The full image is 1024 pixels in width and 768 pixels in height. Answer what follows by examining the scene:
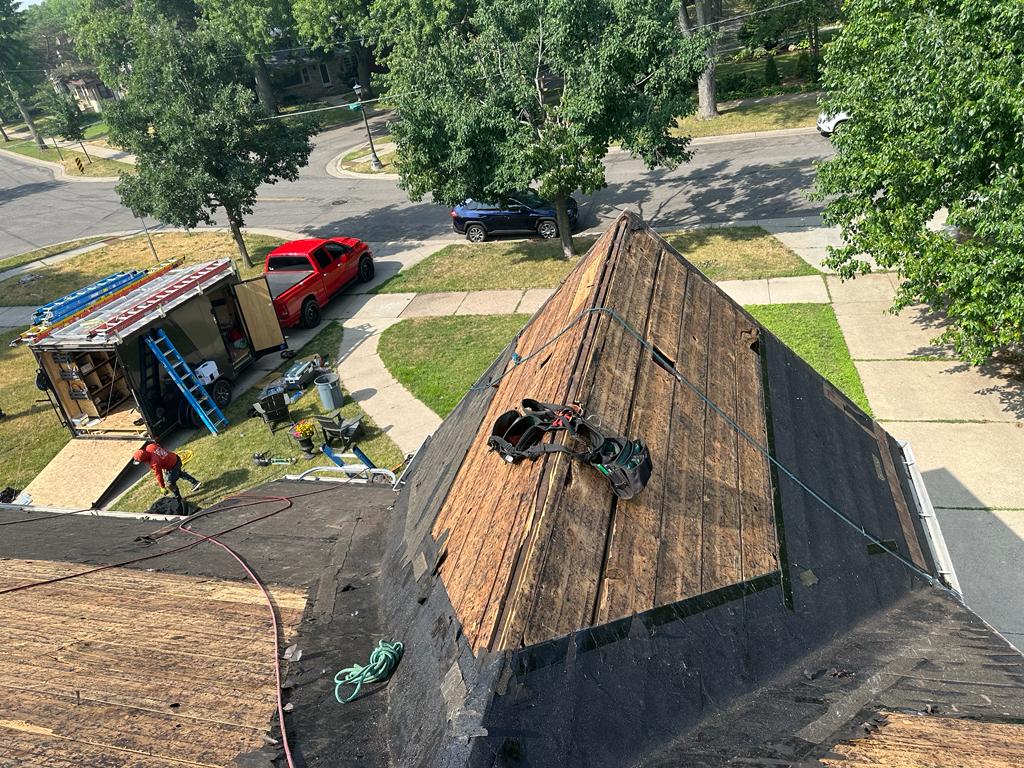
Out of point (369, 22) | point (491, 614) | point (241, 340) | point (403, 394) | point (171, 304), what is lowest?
point (403, 394)

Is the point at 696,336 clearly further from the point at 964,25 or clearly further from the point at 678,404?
the point at 964,25

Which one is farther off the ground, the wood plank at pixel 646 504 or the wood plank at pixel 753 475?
the wood plank at pixel 646 504

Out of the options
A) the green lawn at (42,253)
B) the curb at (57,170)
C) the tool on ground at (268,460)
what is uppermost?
the curb at (57,170)

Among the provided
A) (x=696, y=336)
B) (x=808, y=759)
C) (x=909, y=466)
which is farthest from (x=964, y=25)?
(x=808, y=759)

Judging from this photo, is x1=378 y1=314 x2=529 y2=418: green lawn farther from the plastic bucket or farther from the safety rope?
the safety rope

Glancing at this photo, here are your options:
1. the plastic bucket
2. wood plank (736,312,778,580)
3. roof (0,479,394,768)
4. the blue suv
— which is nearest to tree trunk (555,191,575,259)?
the blue suv

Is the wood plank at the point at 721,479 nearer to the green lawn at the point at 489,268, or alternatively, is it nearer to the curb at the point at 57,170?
the green lawn at the point at 489,268

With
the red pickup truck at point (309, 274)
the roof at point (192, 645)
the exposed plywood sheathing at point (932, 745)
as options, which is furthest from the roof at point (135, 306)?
the exposed plywood sheathing at point (932, 745)
